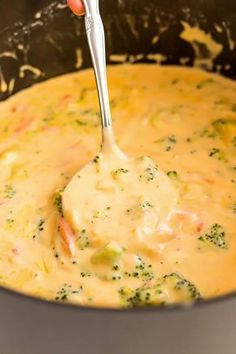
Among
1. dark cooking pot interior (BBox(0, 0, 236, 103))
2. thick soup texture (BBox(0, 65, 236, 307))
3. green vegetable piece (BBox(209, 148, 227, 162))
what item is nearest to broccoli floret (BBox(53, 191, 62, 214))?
thick soup texture (BBox(0, 65, 236, 307))

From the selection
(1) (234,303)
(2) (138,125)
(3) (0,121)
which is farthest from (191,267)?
(3) (0,121)

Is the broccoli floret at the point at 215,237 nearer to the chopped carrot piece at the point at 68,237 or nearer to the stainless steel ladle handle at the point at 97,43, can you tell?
the chopped carrot piece at the point at 68,237

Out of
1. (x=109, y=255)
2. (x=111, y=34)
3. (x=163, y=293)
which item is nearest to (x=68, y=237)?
(x=109, y=255)

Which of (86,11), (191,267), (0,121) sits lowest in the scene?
(191,267)

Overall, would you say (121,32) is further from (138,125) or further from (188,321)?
(188,321)

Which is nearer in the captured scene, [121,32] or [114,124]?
[114,124]
